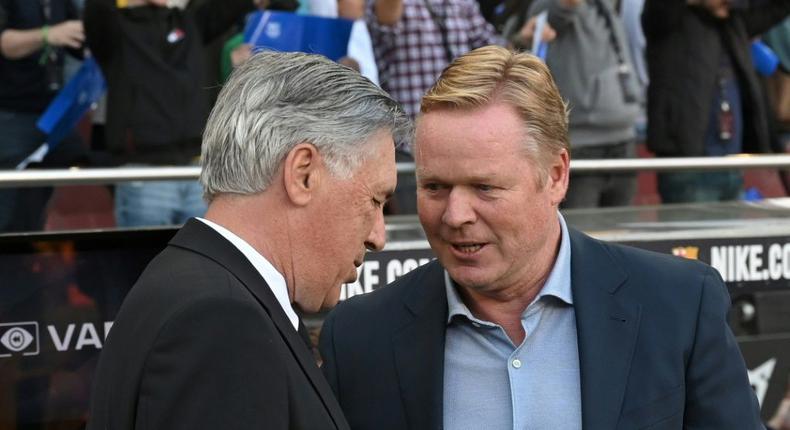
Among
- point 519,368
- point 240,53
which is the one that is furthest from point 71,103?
point 519,368

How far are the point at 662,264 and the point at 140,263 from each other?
147cm

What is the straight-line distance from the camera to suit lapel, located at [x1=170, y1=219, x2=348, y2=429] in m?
1.85

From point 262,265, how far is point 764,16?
5.33 meters

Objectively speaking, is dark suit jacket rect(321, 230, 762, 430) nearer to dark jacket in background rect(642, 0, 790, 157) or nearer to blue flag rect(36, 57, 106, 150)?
→ blue flag rect(36, 57, 106, 150)

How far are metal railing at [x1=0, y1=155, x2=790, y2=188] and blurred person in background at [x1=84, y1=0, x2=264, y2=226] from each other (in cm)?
85

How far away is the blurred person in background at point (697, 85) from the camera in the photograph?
20.1 feet

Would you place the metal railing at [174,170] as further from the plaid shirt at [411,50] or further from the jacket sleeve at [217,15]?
the jacket sleeve at [217,15]

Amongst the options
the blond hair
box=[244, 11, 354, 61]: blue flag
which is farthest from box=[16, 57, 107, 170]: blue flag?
the blond hair

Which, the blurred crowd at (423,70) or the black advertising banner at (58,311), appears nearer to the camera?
the black advertising banner at (58,311)

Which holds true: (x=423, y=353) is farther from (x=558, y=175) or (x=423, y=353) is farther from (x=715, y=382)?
(x=715, y=382)

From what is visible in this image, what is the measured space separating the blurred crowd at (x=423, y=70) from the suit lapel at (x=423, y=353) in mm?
2576

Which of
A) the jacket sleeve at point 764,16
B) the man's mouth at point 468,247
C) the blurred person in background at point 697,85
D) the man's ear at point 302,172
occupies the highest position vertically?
the man's ear at point 302,172

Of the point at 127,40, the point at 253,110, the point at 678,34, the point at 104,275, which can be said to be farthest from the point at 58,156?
the point at 253,110

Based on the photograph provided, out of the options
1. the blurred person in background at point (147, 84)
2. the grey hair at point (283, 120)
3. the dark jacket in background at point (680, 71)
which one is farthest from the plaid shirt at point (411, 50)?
the grey hair at point (283, 120)
